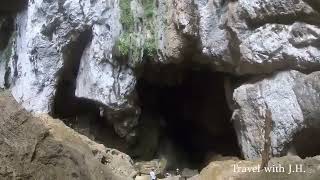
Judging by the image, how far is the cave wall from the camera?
538 centimetres

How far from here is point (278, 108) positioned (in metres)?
5.67

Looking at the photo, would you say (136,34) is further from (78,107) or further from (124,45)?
(78,107)

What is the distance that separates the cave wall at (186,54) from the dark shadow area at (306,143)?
0.11 meters

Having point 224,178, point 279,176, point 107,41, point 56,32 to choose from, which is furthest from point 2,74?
point 279,176

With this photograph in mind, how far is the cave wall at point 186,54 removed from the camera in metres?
5.38

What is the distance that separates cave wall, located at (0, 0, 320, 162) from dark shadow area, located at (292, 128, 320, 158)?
0.35ft

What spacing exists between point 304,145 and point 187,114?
4129 mm

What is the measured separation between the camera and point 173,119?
975 centimetres

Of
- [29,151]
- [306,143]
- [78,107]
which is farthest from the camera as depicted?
[78,107]

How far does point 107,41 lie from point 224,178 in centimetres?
370

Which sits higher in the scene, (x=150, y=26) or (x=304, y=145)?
(x=150, y=26)

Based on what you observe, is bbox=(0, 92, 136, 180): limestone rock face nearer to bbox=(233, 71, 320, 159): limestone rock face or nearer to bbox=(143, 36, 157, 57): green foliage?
bbox=(233, 71, 320, 159): limestone rock face

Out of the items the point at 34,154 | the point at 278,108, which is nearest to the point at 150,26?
the point at 278,108

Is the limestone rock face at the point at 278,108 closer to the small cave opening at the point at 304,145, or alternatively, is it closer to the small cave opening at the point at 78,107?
the small cave opening at the point at 304,145
